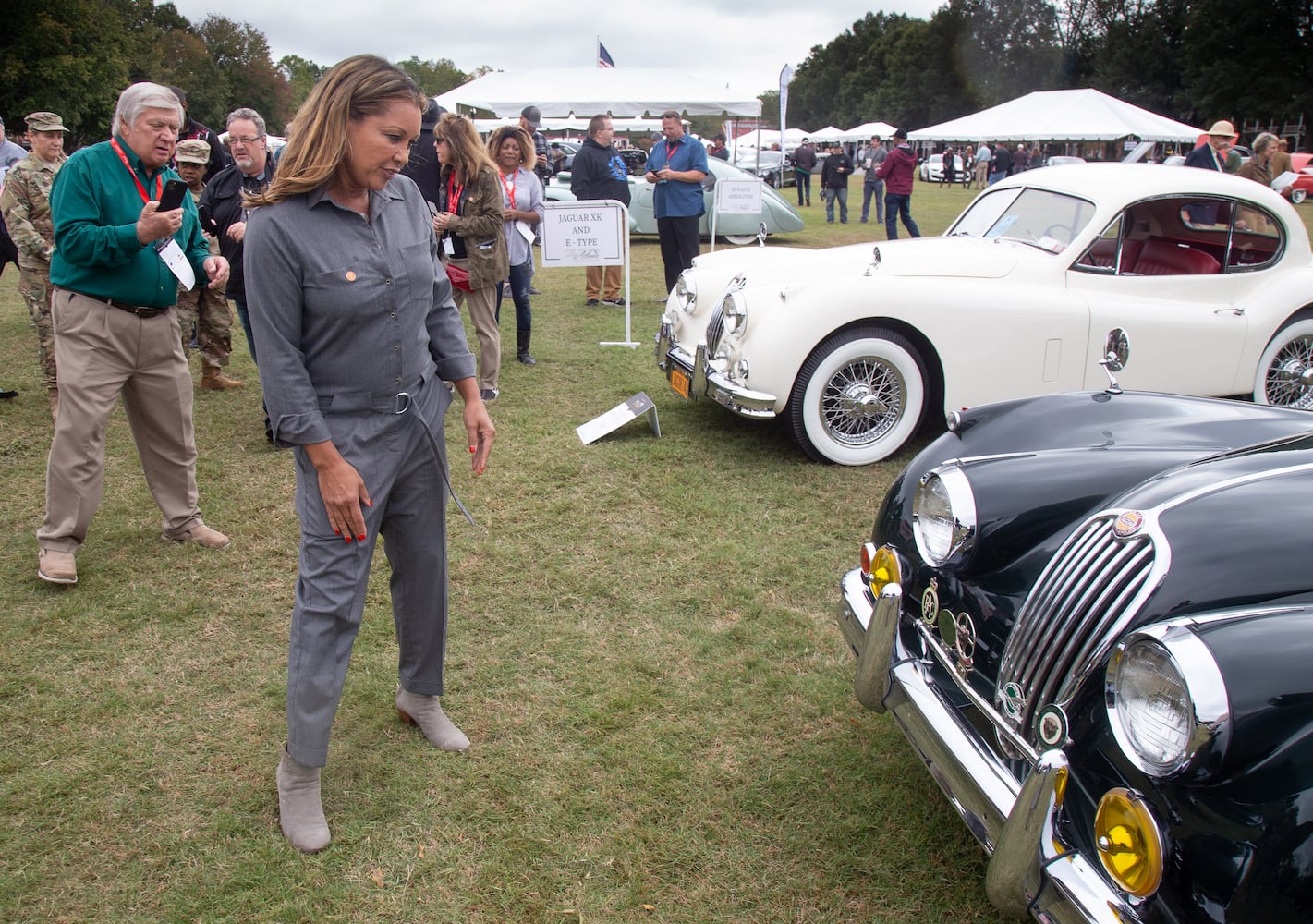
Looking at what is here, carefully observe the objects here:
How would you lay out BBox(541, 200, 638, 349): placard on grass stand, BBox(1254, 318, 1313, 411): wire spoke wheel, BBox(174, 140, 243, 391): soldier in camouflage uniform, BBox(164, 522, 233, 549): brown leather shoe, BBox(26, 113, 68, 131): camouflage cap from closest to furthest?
1. BBox(164, 522, 233, 549): brown leather shoe
2. BBox(1254, 318, 1313, 411): wire spoke wheel
3. BBox(26, 113, 68, 131): camouflage cap
4. BBox(174, 140, 243, 391): soldier in camouflage uniform
5. BBox(541, 200, 638, 349): placard on grass stand

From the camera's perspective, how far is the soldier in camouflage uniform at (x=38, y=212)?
5.85 metres

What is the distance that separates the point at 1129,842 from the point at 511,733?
1.94 metres

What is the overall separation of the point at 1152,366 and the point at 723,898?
4366 millimetres

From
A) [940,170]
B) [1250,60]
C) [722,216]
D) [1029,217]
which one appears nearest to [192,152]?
[1029,217]

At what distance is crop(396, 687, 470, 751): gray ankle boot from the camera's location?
3.01 metres

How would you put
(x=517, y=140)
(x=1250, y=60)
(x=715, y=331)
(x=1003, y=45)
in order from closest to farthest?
(x=715, y=331), (x=517, y=140), (x=1250, y=60), (x=1003, y=45)

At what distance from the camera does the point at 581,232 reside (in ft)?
27.5

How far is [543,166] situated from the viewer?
21688 millimetres

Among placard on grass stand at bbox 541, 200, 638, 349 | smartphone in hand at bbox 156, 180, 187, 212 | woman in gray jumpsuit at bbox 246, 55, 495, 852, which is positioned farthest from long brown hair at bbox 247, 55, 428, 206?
placard on grass stand at bbox 541, 200, 638, 349

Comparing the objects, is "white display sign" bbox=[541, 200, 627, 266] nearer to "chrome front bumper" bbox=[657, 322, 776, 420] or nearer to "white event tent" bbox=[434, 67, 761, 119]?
"chrome front bumper" bbox=[657, 322, 776, 420]

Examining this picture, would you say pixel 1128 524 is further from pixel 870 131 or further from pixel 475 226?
pixel 870 131

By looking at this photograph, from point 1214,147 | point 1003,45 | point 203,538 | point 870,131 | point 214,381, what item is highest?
point 1003,45

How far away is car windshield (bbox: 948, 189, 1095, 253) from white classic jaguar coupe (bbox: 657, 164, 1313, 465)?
15 millimetres

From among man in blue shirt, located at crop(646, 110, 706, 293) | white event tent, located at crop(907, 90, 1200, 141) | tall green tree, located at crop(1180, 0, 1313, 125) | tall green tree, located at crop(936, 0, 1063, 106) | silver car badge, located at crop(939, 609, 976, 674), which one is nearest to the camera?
silver car badge, located at crop(939, 609, 976, 674)
